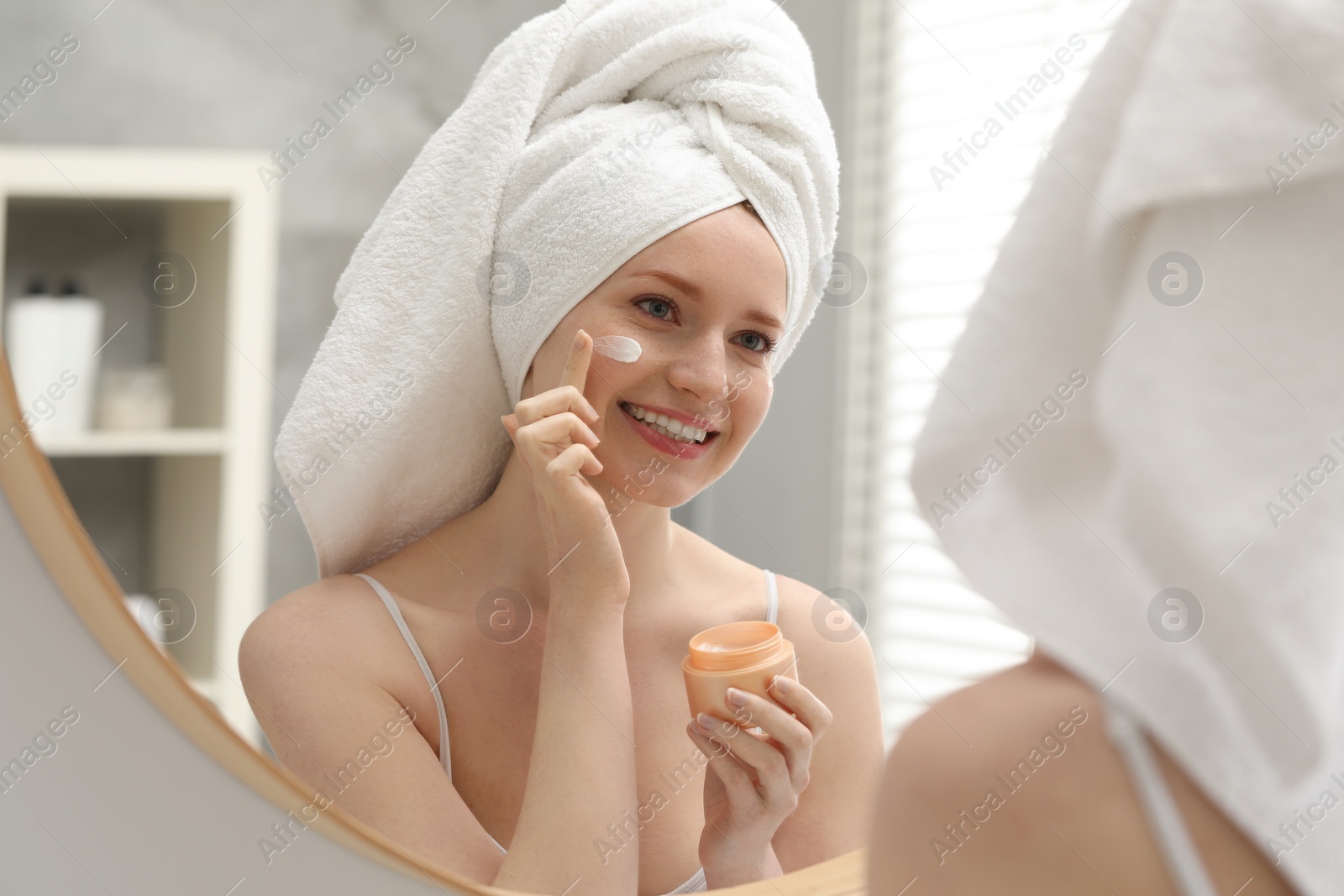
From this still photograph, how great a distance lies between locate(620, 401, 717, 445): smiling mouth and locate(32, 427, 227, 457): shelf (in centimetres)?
32

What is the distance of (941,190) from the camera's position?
555 millimetres

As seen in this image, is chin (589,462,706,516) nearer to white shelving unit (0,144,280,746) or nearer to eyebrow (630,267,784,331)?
eyebrow (630,267,784,331)

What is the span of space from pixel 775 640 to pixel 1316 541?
0.78 feet

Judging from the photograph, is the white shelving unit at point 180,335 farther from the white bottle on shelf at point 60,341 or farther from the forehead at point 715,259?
the forehead at point 715,259

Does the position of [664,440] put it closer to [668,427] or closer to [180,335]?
[668,427]

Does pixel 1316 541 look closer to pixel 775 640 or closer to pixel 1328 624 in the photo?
pixel 1328 624

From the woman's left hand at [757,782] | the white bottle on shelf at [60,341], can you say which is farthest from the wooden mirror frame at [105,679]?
the white bottle on shelf at [60,341]

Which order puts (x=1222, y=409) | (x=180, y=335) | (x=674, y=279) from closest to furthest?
(x=1222, y=409), (x=674, y=279), (x=180, y=335)

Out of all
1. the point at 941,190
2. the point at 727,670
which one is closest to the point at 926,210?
the point at 941,190

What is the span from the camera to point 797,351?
46cm

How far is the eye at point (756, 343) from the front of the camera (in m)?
0.38

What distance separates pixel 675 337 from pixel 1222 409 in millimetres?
236

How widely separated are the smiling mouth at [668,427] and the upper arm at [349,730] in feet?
0.44

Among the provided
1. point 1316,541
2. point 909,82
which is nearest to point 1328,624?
point 1316,541
